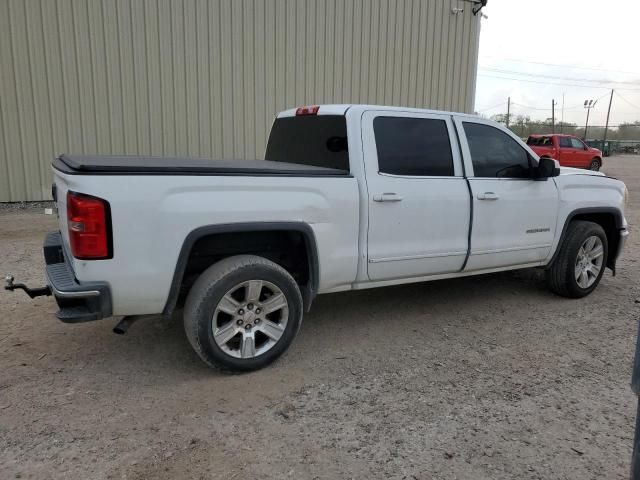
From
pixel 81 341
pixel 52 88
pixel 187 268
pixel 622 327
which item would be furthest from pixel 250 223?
pixel 52 88

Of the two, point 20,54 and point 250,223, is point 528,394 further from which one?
point 20,54

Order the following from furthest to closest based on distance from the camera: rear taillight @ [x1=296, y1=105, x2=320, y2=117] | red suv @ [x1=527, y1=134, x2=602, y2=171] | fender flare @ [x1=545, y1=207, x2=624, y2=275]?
red suv @ [x1=527, y1=134, x2=602, y2=171], fender flare @ [x1=545, y1=207, x2=624, y2=275], rear taillight @ [x1=296, y1=105, x2=320, y2=117]

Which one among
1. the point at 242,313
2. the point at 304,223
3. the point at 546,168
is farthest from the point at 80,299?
the point at 546,168

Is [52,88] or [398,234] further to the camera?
[52,88]

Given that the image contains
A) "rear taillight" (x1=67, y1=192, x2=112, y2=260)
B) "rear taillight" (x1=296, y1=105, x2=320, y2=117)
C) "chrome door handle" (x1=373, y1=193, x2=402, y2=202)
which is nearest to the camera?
"rear taillight" (x1=67, y1=192, x2=112, y2=260)

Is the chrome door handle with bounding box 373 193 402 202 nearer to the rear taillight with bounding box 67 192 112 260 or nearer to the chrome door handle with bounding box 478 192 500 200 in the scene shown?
the chrome door handle with bounding box 478 192 500 200

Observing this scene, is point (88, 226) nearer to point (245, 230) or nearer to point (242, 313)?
point (245, 230)

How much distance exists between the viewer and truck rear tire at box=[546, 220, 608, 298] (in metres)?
5.17

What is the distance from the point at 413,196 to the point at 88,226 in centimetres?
233

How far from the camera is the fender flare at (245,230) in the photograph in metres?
3.21

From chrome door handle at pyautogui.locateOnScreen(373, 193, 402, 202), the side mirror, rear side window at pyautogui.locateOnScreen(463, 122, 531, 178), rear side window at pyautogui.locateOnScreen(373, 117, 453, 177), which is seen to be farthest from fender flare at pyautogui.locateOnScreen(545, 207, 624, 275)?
chrome door handle at pyautogui.locateOnScreen(373, 193, 402, 202)

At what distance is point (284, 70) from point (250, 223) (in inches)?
331

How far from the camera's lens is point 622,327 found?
15.1ft

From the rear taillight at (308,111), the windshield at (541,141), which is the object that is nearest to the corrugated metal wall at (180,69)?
the rear taillight at (308,111)
